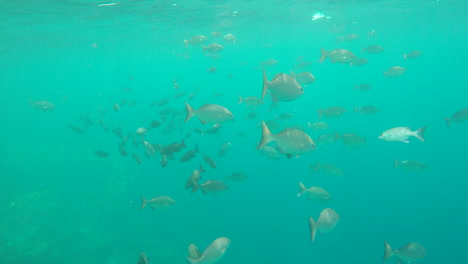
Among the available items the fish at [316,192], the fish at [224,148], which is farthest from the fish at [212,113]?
the fish at [224,148]

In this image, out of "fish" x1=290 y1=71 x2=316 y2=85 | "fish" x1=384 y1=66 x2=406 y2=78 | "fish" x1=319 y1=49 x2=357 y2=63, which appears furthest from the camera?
"fish" x1=384 y1=66 x2=406 y2=78

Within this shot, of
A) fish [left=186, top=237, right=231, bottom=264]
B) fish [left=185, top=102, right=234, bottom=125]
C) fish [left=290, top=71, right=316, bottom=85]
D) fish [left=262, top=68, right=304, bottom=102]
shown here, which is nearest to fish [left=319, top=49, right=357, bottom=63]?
fish [left=290, top=71, right=316, bottom=85]

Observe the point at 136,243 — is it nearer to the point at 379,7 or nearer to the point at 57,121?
the point at 57,121

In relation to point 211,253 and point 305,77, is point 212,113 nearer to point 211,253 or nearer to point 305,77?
point 211,253

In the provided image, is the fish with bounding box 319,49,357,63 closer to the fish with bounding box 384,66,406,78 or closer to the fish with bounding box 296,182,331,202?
the fish with bounding box 296,182,331,202

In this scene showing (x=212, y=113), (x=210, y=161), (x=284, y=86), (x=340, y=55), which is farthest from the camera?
(x=340, y=55)

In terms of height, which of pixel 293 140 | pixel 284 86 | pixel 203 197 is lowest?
pixel 203 197

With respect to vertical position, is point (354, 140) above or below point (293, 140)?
below

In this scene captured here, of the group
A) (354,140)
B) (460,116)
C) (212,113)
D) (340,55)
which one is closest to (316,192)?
(354,140)

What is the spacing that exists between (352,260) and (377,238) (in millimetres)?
1998

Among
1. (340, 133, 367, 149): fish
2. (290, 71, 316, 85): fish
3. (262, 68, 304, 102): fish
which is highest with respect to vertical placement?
(262, 68, 304, 102): fish

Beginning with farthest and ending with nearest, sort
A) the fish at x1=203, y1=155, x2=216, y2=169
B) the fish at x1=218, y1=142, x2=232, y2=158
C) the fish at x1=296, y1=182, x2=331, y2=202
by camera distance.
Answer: the fish at x1=218, y1=142, x2=232, y2=158
the fish at x1=203, y1=155, x2=216, y2=169
the fish at x1=296, y1=182, x2=331, y2=202

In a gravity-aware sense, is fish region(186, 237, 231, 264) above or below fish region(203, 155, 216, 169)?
above

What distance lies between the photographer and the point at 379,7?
28859 millimetres
